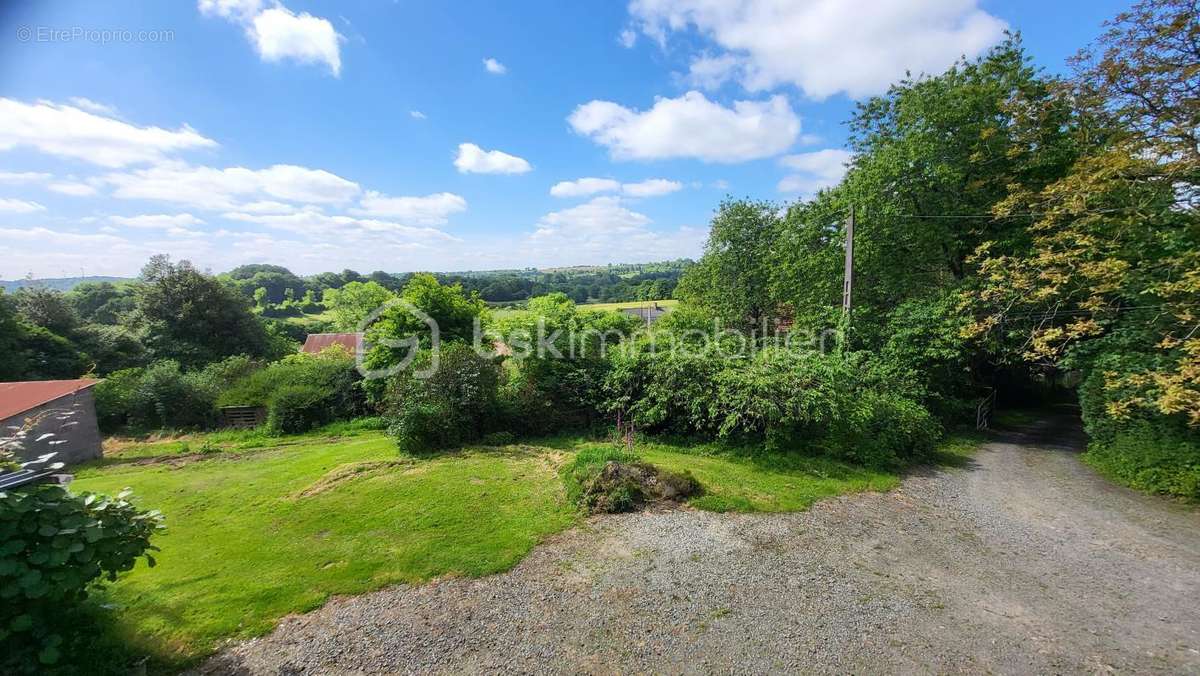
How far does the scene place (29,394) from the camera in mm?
11594

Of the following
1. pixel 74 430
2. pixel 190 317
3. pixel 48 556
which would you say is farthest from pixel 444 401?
pixel 190 317

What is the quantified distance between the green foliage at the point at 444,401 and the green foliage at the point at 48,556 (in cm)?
720

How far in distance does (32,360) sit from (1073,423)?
140ft

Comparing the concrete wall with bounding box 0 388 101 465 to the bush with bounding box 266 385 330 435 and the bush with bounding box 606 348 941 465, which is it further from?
the bush with bounding box 606 348 941 465

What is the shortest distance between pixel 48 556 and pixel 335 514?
4.59 meters

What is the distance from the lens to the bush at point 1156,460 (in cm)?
773

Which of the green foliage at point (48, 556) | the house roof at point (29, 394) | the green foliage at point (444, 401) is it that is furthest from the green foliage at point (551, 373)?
the house roof at point (29, 394)

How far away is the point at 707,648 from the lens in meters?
4.27

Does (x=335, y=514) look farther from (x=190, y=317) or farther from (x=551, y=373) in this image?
(x=190, y=317)

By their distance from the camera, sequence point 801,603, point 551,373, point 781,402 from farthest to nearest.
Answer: point 551,373
point 781,402
point 801,603

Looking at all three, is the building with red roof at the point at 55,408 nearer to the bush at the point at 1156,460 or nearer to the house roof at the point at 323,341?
the house roof at the point at 323,341


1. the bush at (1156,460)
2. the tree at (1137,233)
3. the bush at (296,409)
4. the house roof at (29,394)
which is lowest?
the bush at (296,409)

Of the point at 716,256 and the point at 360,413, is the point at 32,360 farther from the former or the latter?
the point at 716,256

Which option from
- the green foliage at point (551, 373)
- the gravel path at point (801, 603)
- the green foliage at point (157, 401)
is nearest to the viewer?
the gravel path at point (801, 603)
